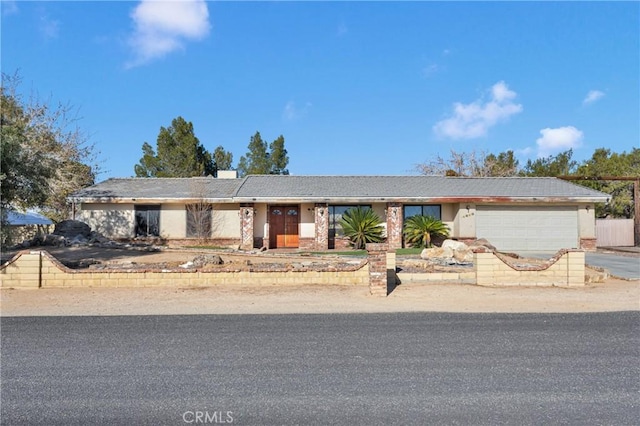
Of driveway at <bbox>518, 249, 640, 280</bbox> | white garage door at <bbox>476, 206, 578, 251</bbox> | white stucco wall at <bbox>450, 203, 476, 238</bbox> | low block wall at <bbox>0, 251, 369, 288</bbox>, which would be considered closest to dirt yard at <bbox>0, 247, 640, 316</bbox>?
low block wall at <bbox>0, 251, 369, 288</bbox>

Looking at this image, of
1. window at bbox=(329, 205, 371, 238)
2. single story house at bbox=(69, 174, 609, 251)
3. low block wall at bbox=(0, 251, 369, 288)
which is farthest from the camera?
window at bbox=(329, 205, 371, 238)

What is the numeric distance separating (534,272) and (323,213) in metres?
11.7

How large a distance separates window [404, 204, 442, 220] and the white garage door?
6.42ft

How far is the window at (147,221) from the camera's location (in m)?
23.2

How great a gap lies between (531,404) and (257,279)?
808cm

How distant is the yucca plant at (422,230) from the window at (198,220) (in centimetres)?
993

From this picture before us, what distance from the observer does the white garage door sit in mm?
22484

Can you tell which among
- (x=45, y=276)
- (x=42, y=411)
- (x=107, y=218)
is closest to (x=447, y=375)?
(x=42, y=411)

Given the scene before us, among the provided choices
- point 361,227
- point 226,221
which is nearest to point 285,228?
point 226,221

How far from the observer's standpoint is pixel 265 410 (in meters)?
4.32

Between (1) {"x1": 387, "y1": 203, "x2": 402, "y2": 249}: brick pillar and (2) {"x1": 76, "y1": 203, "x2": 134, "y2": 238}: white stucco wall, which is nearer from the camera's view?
(1) {"x1": 387, "y1": 203, "x2": 402, "y2": 249}: brick pillar

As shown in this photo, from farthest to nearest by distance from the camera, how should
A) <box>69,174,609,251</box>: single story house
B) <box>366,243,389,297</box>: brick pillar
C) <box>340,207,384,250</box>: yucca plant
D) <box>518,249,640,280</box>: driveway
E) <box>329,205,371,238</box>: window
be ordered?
<box>329,205,371,238</box>: window, <box>69,174,609,251</box>: single story house, <box>340,207,384,250</box>: yucca plant, <box>518,249,640,280</box>: driveway, <box>366,243,389,297</box>: brick pillar

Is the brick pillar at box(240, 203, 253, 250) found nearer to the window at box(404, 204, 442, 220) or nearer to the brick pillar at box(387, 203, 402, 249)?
the brick pillar at box(387, 203, 402, 249)

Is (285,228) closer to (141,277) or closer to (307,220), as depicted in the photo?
(307,220)
